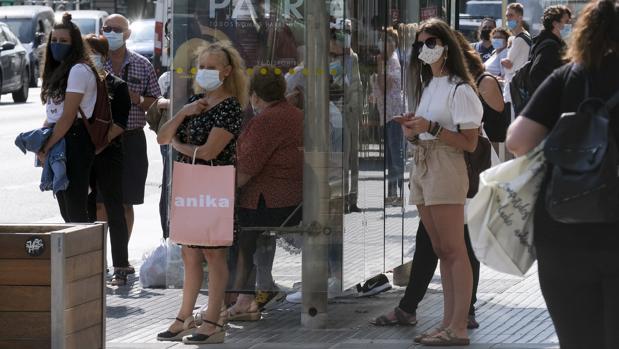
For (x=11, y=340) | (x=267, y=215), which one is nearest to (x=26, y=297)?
(x=11, y=340)

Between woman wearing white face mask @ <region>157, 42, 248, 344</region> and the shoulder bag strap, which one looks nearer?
the shoulder bag strap

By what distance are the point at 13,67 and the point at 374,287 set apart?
23000 mm

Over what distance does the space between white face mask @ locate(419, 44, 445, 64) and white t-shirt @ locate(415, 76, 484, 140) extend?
0.12 metres

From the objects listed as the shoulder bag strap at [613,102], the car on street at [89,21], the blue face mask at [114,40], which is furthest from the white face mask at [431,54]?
the car on street at [89,21]

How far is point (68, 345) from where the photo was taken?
566 centimetres

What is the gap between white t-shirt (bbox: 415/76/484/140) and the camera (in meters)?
6.79

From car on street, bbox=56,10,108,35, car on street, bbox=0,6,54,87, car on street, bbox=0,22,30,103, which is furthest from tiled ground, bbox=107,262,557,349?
car on street, bbox=0,6,54,87

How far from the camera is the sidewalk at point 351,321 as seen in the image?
7.15 metres

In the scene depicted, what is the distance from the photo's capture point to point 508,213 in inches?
175

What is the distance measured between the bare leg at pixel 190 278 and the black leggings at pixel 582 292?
3011 millimetres

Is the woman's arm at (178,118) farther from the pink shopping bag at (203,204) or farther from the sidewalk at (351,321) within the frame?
the sidewalk at (351,321)

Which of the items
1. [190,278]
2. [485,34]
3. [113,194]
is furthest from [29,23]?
[190,278]

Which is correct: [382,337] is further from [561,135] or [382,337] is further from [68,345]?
[561,135]

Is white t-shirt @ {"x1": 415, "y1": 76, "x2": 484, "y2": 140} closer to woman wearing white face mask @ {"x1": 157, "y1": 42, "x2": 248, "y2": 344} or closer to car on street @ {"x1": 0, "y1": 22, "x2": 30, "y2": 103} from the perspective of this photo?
woman wearing white face mask @ {"x1": 157, "y1": 42, "x2": 248, "y2": 344}
